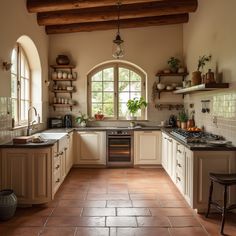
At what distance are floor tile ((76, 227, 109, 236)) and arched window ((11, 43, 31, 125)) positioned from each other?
7.04ft

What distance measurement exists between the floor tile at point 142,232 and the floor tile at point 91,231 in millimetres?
140

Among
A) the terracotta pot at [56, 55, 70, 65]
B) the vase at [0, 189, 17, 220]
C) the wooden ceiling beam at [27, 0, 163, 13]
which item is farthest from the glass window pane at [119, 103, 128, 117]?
the vase at [0, 189, 17, 220]

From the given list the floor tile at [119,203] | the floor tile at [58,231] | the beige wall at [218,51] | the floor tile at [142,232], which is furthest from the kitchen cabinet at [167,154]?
the floor tile at [58,231]

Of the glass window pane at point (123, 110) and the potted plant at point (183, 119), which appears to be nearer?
the potted plant at point (183, 119)

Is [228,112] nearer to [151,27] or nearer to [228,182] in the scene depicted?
[228,182]

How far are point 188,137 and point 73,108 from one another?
9.84 ft

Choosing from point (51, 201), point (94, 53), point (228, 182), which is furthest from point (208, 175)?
point (94, 53)

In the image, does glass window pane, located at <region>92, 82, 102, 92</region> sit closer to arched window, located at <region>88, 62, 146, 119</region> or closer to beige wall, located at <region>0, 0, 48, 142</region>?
arched window, located at <region>88, 62, 146, 119</region>

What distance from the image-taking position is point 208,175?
3.28 meters

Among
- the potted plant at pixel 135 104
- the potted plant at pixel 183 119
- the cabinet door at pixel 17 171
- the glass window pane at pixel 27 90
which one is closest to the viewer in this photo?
the cabinet door at pixel 17 171

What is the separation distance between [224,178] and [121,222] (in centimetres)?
119

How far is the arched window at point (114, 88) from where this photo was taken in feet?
20.0

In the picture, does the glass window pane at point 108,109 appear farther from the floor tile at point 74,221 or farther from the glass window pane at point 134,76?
the floor tile at point 74,221

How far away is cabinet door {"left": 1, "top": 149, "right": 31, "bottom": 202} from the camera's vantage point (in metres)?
3.43
